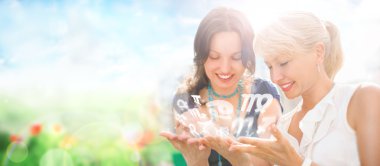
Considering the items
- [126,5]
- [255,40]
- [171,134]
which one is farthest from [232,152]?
[126,5]

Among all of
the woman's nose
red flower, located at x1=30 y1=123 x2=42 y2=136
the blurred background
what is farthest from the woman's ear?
red flower, located at x1=30 y1=123 x2=42 y2=136

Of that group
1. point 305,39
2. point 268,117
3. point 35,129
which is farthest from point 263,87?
point 35,129

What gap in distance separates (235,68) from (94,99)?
524 mm

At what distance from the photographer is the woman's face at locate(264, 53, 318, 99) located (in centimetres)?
121

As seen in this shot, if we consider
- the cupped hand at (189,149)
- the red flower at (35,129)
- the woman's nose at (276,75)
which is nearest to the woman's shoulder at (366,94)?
the woman's nose at (276,75)

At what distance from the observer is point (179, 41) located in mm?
1467

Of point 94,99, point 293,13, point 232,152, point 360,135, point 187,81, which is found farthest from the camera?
point 94,99

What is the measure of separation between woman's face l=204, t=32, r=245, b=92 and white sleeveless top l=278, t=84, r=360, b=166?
0.25 meters

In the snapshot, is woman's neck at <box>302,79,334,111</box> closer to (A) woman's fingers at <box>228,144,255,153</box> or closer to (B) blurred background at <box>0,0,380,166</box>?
(A) woman's fingers at <box>228,144,255,153</box>

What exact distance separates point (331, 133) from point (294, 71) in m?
0.19

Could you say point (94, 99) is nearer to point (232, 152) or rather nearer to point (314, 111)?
point (232, 152)

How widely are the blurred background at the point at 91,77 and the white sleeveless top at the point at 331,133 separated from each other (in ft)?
1.42

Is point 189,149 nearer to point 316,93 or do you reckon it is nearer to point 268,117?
point 268,117

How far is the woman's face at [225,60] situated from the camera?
1.34 meters
